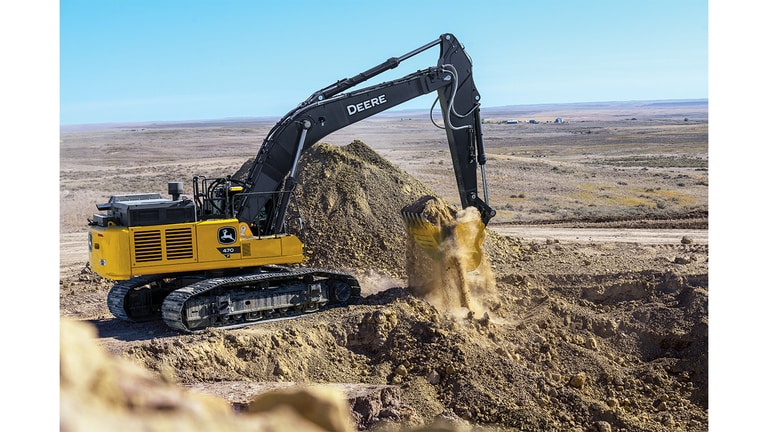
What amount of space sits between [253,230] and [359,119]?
2.60m

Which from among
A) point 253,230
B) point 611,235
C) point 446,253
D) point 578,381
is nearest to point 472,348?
point 578,381

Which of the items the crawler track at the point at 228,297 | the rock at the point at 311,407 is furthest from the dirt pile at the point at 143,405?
the crawler track at the point at 228,297

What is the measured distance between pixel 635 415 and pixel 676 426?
575mm

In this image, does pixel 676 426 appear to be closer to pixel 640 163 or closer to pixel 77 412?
pixel 77 412

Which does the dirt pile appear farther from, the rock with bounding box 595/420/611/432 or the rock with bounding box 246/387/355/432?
the rock with bounding box 595/420/611/432

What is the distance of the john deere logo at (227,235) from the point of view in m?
12.7

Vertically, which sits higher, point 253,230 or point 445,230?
point 253,230

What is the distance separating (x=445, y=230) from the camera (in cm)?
1486

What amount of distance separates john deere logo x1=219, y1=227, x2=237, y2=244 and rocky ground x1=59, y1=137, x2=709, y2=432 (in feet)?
4.57

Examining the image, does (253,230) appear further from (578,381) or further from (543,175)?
(543,175)

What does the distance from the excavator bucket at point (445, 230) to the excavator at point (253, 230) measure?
1.5 inches

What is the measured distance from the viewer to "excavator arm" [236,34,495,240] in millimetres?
13477

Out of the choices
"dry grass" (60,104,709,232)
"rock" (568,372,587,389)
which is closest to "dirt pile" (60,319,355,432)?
"rock" (568,372,587,389)

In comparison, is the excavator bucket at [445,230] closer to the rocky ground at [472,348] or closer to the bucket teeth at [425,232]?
the bucket teeth at [425,232]
